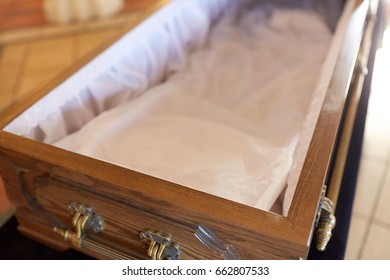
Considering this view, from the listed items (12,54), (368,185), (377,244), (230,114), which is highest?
(12,54)

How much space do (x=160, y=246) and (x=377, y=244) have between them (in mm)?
710

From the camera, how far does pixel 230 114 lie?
1102mm

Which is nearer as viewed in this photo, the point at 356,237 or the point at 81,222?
the point at 81,222

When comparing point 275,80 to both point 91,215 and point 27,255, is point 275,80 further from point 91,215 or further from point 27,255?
point 27,255

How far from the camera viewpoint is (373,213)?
3.77 feet

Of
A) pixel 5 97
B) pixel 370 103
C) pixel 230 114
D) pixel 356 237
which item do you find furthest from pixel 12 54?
pixel 356 237

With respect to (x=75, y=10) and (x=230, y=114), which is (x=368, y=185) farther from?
(x=75, y=10)

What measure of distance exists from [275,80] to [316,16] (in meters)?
0.44

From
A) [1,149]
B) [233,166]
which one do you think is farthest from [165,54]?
[1,149]

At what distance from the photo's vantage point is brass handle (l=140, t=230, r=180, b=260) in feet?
2.21

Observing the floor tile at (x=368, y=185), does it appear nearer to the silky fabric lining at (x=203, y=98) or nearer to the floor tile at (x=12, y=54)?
the silky fabric lining at (x=203, y=98)

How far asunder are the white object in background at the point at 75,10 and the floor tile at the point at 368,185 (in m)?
1.97

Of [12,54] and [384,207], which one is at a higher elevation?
[12,54]

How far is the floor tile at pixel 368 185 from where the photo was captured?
1162mm
